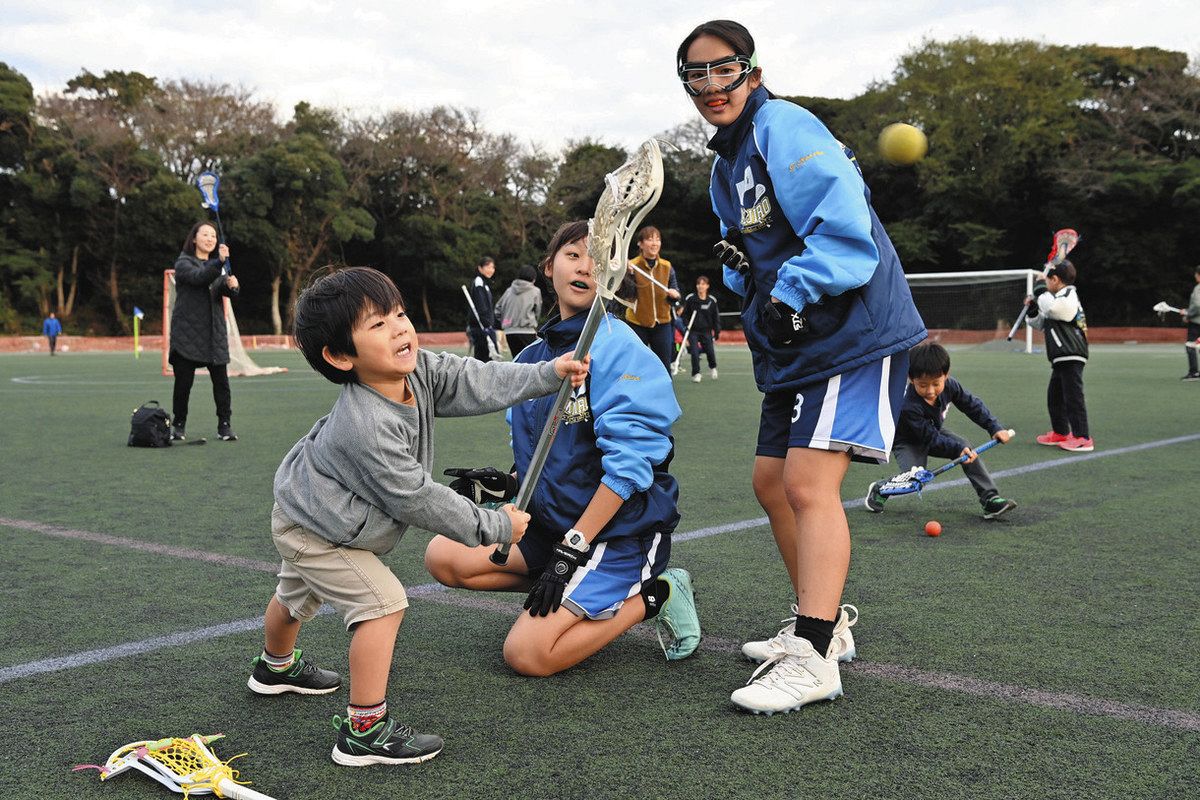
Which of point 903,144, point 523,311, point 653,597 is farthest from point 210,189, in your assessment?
point 903,144

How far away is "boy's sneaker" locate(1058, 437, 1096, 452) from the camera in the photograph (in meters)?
8.20

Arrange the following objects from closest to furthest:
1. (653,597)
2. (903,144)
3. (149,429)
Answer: (653,597), (149,429), (903,144)

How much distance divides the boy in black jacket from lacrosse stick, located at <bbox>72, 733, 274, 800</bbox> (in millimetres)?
4068

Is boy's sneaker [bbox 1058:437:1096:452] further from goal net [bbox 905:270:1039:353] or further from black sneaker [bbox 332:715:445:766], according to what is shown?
goal net [bbox 905:270:1039:353]

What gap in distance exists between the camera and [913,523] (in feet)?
18.0

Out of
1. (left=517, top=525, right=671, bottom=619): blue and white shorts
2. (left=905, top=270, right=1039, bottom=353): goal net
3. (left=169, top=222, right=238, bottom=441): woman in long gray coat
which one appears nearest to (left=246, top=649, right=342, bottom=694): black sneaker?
(left=517, top=525, right=671, bottom=619): blue and white shorts

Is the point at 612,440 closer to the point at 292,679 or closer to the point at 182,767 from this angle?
the point at 292,679

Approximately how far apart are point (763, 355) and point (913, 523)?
2.61 metres

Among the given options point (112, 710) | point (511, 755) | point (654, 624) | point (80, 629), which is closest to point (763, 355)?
point (654, 624)

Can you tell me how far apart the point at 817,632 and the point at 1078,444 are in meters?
6.08

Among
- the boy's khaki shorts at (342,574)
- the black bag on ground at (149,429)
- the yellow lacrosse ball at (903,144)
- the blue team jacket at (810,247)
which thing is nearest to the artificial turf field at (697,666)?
the boy's khaki shorts at (342,574)

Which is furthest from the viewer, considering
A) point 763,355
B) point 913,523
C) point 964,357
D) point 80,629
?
point 964,357

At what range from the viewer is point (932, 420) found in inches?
227

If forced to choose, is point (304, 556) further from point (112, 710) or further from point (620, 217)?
point (620, 217)
